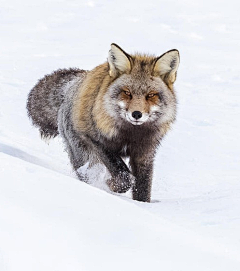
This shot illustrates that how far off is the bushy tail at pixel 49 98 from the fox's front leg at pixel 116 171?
143cm

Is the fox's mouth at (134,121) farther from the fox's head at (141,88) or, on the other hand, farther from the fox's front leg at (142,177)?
the fox's front leg at (142,177)

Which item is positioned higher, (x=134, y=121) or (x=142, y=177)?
(x=134, y=121)

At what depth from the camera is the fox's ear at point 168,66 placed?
6203 millimetres

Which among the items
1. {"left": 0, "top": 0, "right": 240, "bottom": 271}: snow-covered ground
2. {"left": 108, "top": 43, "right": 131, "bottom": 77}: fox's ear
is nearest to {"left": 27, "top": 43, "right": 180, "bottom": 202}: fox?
{"left": 108, "top": 43, "right": 131, "bottom": 77}: fox's ear

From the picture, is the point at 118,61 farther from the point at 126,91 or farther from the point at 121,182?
the point at 121,182

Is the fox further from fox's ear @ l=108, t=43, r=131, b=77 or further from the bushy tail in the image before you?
the bushy tail

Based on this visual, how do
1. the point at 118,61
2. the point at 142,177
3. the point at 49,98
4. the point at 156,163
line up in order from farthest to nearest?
1. the point at 156,163
2. the point at 49,98
3. the point at 142,177
4. the point at 118,61

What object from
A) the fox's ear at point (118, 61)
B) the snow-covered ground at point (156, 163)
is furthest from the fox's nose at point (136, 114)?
the snow-covered ground at point (156, 163)

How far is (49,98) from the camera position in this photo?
7.84m

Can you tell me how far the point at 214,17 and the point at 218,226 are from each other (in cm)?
1633

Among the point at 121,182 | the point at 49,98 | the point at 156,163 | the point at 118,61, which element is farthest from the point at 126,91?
the point at 156,163

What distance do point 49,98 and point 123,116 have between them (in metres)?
2.03

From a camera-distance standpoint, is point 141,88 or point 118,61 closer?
point 141,88

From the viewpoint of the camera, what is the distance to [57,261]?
275 cm
